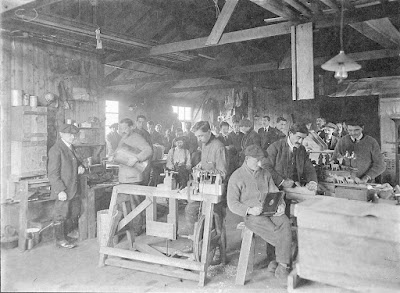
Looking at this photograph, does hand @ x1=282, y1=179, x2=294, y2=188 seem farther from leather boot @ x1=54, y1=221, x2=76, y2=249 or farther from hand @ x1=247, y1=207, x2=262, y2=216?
leather boot @ x1=54, y1=221, x2=76, y2=249

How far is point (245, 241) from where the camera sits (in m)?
4.38

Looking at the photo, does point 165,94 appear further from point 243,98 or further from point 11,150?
point 11,150

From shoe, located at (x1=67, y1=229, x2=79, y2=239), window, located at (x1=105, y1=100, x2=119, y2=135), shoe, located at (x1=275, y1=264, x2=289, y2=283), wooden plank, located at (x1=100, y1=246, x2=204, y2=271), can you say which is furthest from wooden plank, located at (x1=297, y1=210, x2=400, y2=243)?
window, located at (x1=105, y1=100, x2=119, y2=135)

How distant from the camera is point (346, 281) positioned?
11.8 feet

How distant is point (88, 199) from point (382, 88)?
796cm

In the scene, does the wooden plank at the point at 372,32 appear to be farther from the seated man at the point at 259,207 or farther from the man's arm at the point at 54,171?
the man's arm at the point at 54,171

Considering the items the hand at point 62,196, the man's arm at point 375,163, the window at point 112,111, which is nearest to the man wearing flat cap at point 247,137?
the man's arm at point 375,163

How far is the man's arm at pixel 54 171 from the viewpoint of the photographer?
560 centimetres

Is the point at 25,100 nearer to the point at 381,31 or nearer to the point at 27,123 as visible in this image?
the point at 27,123

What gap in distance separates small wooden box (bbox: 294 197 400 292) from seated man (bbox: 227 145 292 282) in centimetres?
48

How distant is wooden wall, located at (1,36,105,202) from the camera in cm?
629

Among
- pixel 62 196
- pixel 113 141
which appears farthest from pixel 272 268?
pixel 113 141

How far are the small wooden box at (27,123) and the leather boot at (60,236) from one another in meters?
1.70

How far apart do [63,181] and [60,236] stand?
87 centimetres
